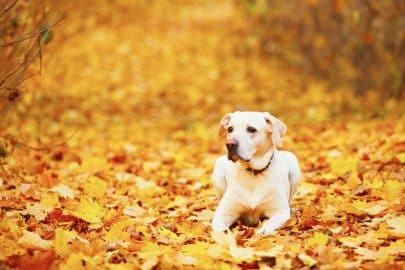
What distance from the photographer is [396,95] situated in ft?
33.6

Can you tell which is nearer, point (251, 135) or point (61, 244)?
point (61, 244)

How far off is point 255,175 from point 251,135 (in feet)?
0.98

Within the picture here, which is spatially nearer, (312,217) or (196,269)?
(196,269)

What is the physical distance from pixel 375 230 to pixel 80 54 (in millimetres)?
11996

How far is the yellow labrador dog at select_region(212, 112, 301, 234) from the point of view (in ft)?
14.6

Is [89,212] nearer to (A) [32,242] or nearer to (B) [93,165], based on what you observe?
(A) [32,242]

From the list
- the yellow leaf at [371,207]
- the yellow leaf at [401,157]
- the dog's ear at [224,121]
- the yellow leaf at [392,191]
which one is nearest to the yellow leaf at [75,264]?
the dog's ear at [224,121]

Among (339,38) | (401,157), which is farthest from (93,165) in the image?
(339,38)

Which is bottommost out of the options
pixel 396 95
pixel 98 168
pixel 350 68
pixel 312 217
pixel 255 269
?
pixel 255 269

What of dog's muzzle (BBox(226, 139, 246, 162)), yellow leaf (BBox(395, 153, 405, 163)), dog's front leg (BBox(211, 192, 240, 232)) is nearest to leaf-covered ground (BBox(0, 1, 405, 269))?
yellow leaf (BBox(395, 153, 405, 163))

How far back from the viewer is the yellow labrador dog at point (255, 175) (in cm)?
444

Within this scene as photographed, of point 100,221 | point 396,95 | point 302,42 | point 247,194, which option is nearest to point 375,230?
point 247,194

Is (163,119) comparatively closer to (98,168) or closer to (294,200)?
(98,168)

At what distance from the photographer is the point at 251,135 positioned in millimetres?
4457
